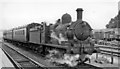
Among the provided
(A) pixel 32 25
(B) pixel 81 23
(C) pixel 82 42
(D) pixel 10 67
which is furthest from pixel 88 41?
(A) pixel 32 25

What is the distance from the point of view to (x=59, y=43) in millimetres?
11750

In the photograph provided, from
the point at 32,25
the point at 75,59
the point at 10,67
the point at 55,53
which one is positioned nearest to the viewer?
the point at 10,67

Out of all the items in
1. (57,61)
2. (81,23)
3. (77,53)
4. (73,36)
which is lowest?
(57,61)

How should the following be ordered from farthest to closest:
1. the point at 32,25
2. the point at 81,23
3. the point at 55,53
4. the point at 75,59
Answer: the point at 32,25
the point at 55,53
the point at 81,23
the point at 75,59

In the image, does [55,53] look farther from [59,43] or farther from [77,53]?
[77,53]

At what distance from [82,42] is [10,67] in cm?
489

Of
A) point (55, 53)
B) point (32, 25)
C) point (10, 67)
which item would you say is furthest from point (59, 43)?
point (32, 25)

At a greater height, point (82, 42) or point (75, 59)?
point (82, 42)

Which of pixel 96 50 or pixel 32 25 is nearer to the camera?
pixel 96 50

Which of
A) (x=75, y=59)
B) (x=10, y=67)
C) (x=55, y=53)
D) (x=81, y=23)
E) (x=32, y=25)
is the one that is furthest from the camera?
(x=32, y=25)

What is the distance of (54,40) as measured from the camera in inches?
500

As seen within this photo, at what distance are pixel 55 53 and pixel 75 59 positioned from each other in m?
2.03

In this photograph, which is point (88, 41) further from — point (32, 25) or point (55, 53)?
point (32, 25)

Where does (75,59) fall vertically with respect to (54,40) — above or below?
below
